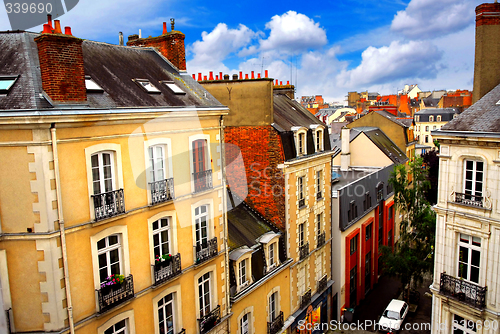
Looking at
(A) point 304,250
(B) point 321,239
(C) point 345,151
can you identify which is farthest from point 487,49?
(C) point 345,151

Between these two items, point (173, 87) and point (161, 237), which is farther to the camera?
point (173, 87)

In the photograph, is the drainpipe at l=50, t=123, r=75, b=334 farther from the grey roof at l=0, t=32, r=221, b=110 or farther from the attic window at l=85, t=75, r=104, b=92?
the attic window at l=85, t=75, r=104, b=92

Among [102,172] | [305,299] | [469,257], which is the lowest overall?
[305,299]

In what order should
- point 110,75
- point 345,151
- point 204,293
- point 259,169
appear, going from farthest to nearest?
point 345,151
point 259,169
point 204,293
point 110,75

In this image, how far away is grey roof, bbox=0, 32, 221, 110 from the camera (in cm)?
968

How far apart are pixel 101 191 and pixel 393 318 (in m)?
24.3

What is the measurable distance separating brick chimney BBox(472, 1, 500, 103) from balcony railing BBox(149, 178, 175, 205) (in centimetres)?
1497

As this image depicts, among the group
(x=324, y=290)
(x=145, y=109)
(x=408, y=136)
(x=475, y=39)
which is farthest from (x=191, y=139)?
(x=408, y=136)

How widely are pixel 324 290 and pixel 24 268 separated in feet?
65.6

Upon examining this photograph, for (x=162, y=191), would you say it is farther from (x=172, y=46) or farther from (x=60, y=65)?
(x=172, y=46)

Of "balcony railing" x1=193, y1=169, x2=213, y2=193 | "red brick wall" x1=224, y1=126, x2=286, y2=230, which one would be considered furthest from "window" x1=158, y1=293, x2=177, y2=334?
"red brick wall" x1=224, y1=126, x2=286, y2=230

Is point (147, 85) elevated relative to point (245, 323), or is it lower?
elevated

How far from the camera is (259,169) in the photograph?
21.1 metres

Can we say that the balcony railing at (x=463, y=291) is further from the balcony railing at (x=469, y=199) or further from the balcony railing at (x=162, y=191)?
the balcony railing at (x=162, y=191)
